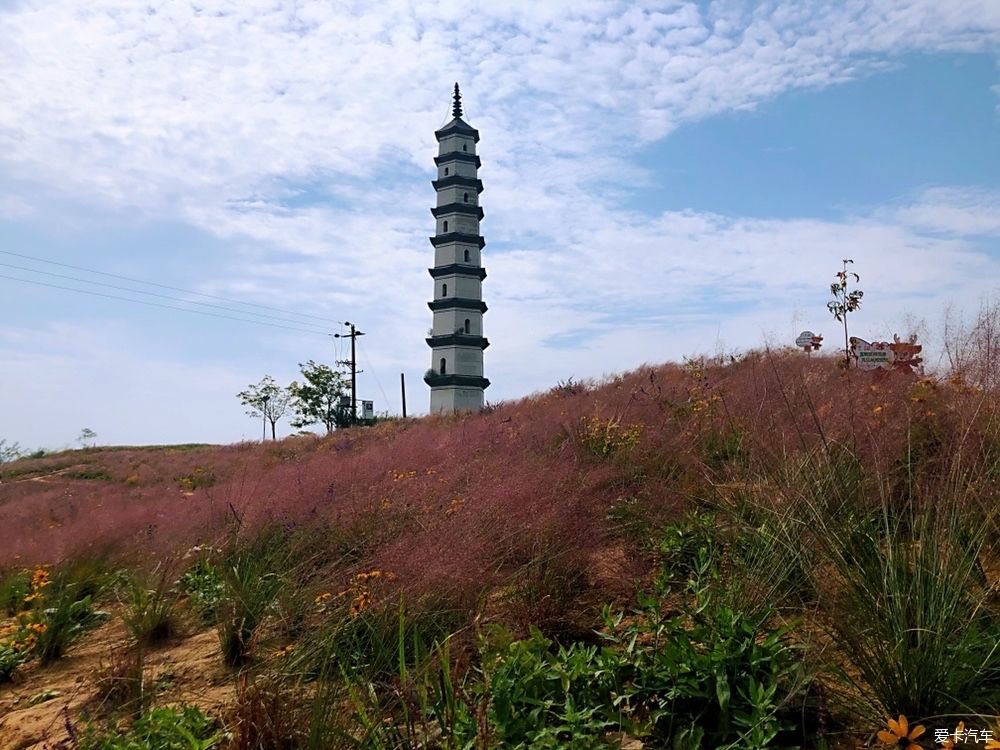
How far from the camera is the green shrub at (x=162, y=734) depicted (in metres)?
2.46

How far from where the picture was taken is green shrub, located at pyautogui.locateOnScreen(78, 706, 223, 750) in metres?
2.46

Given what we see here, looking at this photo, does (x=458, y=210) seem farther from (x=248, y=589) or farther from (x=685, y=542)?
(x=685, y=542)

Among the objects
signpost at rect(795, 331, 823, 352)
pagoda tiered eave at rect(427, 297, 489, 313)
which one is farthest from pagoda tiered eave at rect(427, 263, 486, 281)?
signpost at rect(795, 331, 823, 352)

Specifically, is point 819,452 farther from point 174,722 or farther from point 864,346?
point 174,722

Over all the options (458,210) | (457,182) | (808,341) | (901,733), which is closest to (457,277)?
(458,210)

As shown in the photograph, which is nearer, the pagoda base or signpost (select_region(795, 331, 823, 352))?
signpost (select_region(795, 331, 823, 352))

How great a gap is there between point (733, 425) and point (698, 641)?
2.78 meters

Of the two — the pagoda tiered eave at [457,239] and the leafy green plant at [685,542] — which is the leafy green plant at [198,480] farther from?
the pagoda tiered eave at [457,239]

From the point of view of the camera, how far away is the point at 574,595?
3.28m

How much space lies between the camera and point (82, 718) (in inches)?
112

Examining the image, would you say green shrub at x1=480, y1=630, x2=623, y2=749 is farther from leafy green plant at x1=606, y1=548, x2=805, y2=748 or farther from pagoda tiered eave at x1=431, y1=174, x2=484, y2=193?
pagoda tiered eave at x1=431, y1=174, x2=484, y2=193

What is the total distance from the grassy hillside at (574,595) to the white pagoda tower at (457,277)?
32.2m

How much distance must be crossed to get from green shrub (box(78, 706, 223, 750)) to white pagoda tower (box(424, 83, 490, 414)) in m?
34.1

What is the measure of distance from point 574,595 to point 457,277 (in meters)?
36.5
